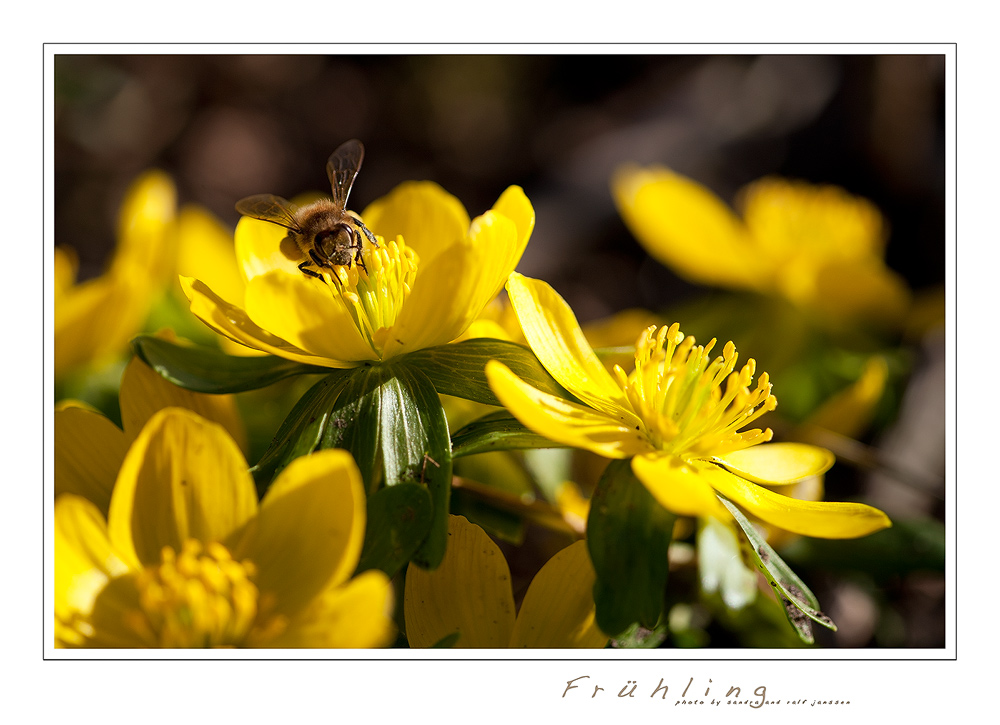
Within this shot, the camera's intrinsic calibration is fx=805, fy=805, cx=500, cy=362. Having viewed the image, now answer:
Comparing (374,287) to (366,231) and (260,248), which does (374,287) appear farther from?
(260,248)

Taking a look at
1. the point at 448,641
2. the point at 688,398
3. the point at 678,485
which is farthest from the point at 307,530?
the point at 688,398

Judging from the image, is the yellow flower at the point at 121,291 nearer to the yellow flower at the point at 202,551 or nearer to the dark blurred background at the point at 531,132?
the yellow flower at the point at 202,551
